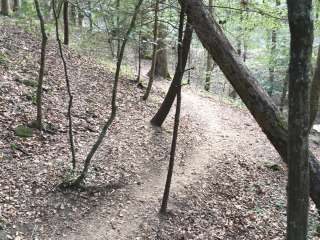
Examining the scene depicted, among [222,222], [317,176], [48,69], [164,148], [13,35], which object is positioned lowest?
[222,222]

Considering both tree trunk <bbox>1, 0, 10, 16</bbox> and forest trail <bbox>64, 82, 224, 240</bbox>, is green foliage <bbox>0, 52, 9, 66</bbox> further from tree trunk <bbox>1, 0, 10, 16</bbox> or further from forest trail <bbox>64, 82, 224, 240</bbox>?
tree trunk <bbox>1, 0, 10, 16</bbox>

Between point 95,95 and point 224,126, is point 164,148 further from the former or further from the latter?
point 224,126

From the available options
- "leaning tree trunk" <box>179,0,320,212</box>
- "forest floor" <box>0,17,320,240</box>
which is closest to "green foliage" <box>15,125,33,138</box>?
"forest floor" <box>0,17,320,240</box>

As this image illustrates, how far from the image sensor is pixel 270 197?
10.1 meters

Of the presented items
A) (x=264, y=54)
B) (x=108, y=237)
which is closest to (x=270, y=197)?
(x=108, y=237)

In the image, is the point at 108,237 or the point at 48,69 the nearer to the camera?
the point at 108,237

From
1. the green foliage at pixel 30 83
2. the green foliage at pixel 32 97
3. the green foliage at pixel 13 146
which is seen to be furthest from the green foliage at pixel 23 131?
the green foliage at pixel 30 83

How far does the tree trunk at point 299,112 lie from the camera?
430 cm

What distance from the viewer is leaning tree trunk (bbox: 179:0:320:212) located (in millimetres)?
6862

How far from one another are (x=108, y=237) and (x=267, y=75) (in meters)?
23.6

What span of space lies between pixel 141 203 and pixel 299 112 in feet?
15.6

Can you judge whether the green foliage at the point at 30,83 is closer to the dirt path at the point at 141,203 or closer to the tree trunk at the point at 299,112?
the dirt path at the point at 141,203

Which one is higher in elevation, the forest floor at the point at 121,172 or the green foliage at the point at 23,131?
the green foliage at the point at 23,131

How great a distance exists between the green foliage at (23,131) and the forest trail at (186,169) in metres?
2.66
